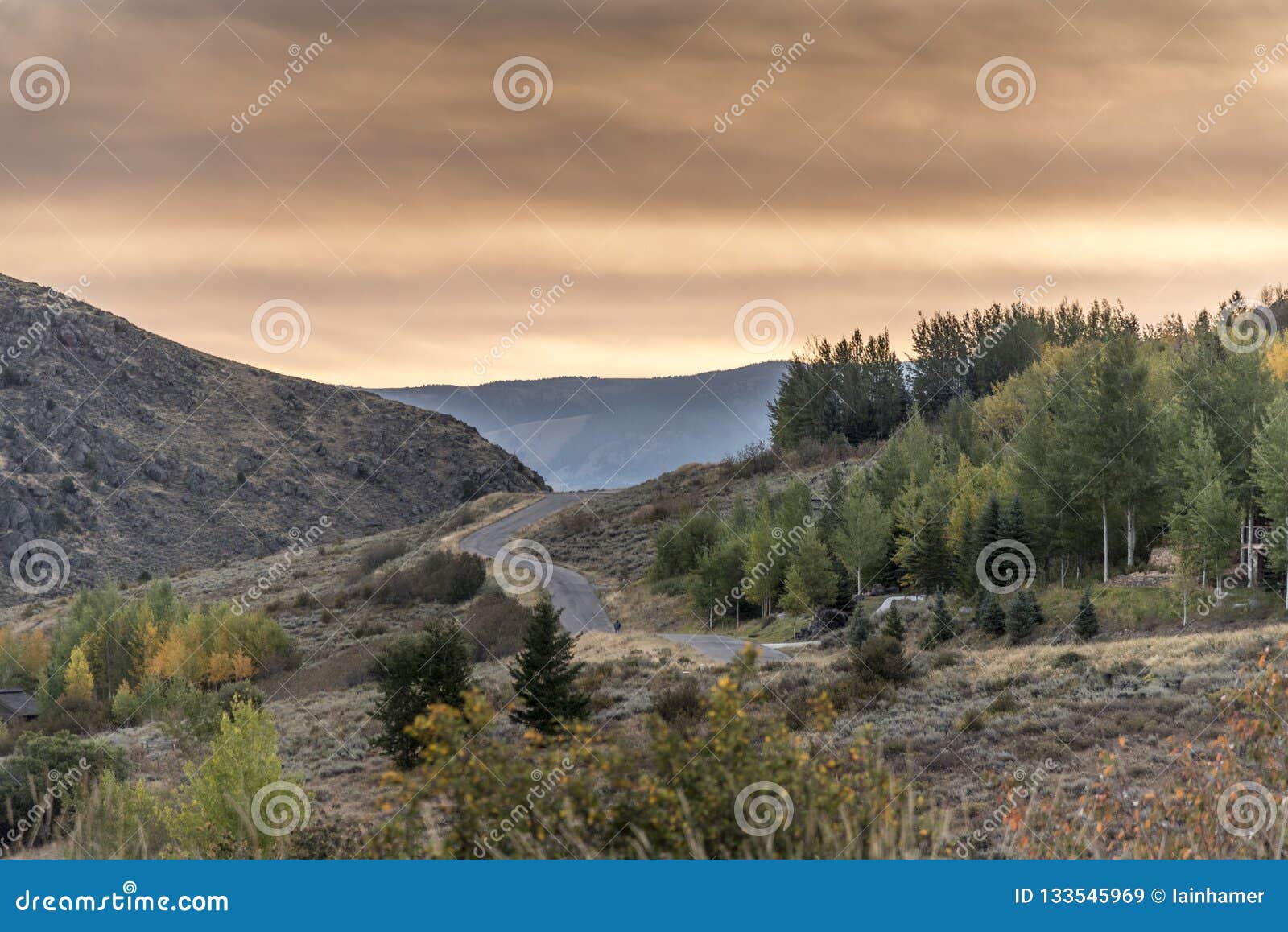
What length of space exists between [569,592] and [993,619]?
33585mm

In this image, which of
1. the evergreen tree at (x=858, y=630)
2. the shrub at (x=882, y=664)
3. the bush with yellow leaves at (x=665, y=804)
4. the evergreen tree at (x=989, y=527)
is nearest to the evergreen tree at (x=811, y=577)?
the evergreen tree at (x=989, y=527)

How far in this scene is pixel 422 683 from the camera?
2239 centimetres

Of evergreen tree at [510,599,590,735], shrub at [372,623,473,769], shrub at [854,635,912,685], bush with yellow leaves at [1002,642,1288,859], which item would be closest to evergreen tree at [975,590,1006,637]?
shrub at [854,635,912,685]

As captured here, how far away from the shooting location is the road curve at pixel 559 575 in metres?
53.8

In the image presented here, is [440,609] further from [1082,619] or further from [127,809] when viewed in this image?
[127,809]

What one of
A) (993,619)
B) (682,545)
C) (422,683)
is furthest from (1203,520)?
(682,545)

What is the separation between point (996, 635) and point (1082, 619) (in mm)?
2921

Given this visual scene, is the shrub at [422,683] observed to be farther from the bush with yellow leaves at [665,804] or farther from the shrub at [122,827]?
the bush with yellow leaves at [665,804]

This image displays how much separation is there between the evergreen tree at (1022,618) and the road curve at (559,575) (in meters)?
14.2

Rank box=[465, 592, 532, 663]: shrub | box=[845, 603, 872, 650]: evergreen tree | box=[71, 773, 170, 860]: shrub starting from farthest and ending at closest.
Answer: box=[465, 592, 532, 663]: shrub
box=[845, 603, 872, 650]: evergreen tree
box=[71, 773, 170, 860]: shrub

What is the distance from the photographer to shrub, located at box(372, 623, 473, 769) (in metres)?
22.2

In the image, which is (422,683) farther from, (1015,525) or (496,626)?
(496,626)

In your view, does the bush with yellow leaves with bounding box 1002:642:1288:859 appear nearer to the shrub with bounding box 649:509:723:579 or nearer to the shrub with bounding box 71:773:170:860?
the shrub with bounding box 71:773:170:860

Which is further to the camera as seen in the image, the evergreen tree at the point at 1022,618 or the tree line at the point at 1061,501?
the tree line at the point at 1061,501
